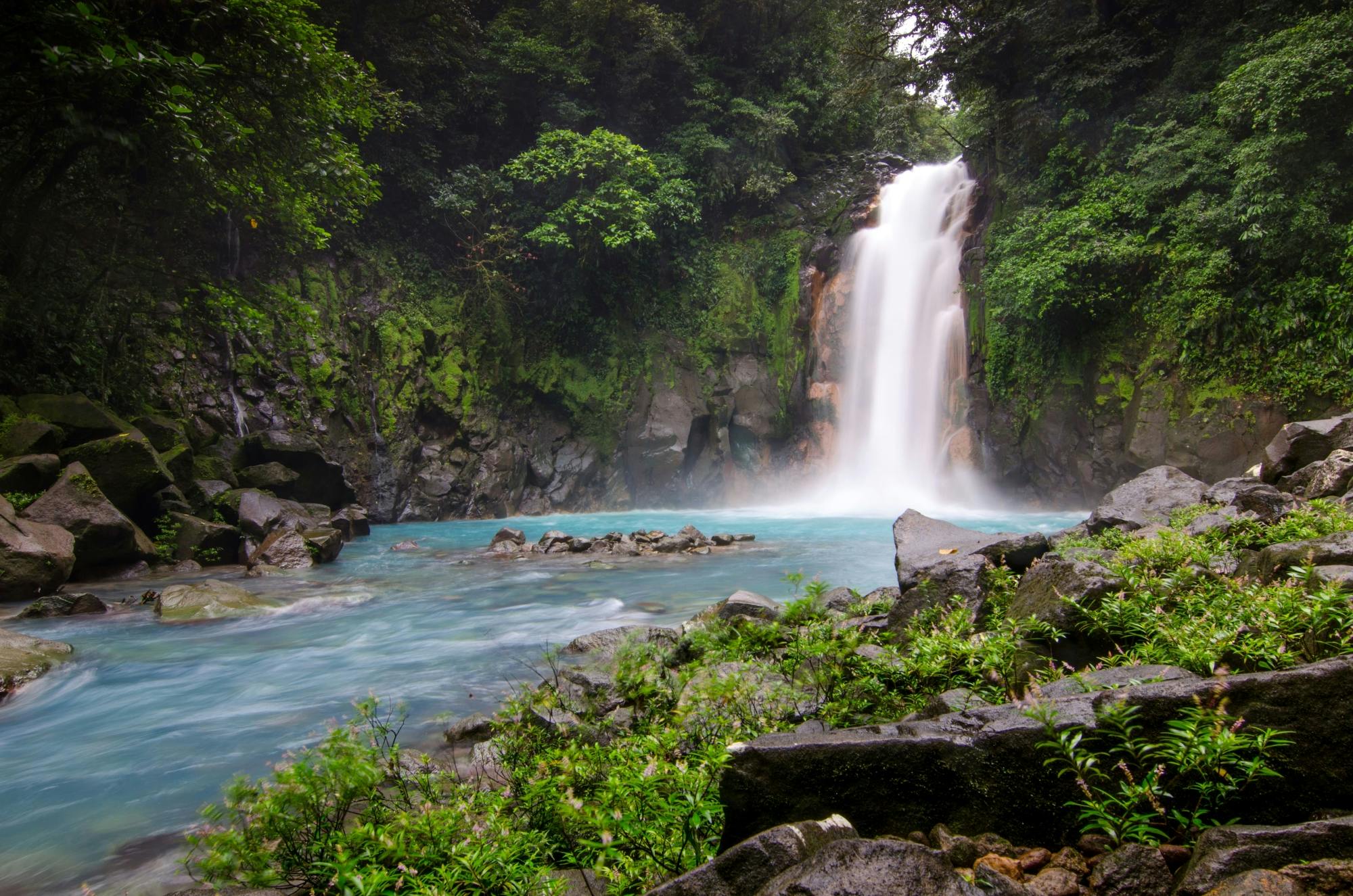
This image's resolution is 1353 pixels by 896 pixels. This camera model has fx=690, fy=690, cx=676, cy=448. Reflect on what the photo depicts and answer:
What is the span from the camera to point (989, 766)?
223 centimetres

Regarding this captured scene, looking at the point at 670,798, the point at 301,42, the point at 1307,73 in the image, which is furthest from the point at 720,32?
the point at 670,798

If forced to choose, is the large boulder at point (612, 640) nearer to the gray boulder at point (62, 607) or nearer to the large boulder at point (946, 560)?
the large boulder at point (946, 560)

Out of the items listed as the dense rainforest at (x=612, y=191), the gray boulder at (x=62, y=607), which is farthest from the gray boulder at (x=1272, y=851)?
the dense rainforest at (x=612, y=191)

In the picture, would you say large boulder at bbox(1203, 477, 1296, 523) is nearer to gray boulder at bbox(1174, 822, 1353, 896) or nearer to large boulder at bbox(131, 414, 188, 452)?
gray boulder at bbox(1174, 822, 1353, 896)

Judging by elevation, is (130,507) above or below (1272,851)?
above

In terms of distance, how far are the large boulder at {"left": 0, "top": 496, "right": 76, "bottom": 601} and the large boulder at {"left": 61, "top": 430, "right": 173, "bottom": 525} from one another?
1.56 m

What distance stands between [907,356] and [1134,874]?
18663 millimetres

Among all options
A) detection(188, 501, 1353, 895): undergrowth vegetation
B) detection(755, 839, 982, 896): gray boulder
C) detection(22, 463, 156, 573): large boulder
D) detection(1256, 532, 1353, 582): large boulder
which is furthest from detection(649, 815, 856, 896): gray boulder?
detection(22, 463, 156, 573): large boulder

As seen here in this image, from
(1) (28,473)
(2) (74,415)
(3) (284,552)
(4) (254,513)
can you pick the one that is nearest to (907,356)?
(3) (284,552)

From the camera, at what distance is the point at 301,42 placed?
36.6 ft

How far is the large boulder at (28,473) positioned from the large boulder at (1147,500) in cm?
1317

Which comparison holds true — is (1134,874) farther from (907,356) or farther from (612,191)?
(612,191)

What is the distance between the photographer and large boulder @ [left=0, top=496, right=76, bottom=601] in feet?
26.6

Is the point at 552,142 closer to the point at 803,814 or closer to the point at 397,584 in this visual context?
the point at 397,584
